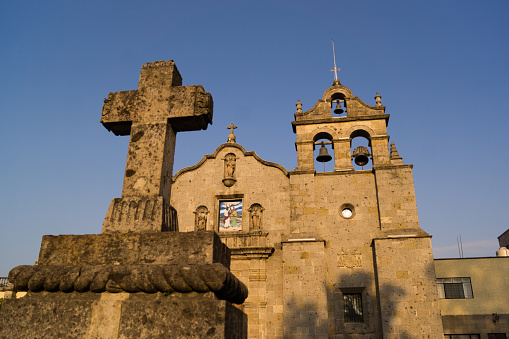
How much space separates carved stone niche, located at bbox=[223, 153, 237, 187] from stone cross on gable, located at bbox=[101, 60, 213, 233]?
1294cm

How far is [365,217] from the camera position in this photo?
16.9 metres

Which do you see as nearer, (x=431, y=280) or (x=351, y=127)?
Result: (x=431, y=280)

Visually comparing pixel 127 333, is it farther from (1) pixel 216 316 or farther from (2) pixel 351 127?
(2) pixel 351 127

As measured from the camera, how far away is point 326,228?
16984 mm

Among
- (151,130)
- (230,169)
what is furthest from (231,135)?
(151,130)

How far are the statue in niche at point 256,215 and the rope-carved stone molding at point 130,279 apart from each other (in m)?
13.4

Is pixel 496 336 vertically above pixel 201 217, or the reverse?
pixel 201 217

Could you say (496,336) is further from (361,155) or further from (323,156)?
(323,156)

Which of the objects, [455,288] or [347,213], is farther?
[455,288]

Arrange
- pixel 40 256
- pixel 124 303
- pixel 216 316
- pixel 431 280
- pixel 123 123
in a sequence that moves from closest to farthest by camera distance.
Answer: pixel 216 316
pixel 124 303
pixel 40 256
pixel 123 123
pixel 431 280

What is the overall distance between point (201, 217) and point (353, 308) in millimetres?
7482

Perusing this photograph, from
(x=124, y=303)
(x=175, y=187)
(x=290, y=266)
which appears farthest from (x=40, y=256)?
(x=175, y=187)

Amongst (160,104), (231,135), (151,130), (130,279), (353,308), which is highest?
(231,135)

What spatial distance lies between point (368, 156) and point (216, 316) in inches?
631
